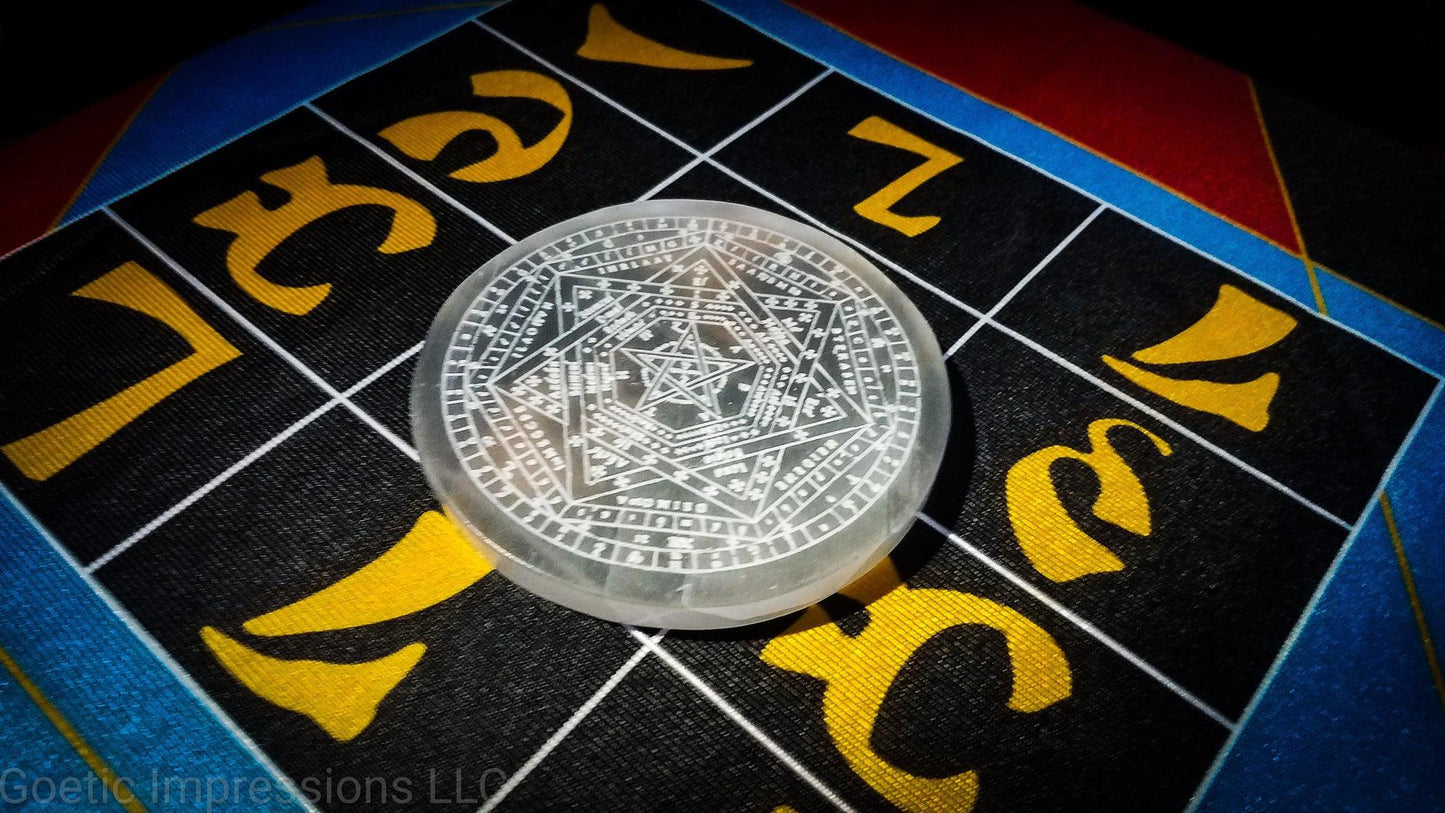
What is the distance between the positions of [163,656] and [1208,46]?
2.77m

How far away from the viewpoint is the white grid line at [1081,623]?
1479 millimetres

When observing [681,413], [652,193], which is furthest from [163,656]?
[652,193]

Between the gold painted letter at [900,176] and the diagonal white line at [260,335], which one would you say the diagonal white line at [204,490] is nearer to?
the diagonal white line at [260,335]

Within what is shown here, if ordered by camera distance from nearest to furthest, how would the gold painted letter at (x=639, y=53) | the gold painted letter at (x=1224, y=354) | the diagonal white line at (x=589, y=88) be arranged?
the gold painted letter at (x=1224, y=354) < the diagonal white line at (x=589, y=88) < the gold painted letter at (x=639, y=53)

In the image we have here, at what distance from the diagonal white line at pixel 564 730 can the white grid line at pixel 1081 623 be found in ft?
→ 1.66

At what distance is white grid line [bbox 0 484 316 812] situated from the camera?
1346mm

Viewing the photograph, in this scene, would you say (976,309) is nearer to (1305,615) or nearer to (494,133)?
(1305,615)

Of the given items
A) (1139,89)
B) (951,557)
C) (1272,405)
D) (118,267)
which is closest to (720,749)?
(951,557)

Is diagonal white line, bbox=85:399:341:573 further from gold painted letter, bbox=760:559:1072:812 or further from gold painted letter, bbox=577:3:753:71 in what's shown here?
gold painted letter, bbox=577:3:753:71

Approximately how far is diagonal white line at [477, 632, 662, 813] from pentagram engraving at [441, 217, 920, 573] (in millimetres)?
200

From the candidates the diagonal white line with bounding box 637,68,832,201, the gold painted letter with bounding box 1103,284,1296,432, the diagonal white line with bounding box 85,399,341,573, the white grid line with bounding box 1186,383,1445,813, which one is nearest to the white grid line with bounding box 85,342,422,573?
the diagonal white line with bounding box 85,399,341,573

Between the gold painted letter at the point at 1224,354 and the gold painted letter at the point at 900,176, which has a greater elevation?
the gold painted letter at the point at 900,176

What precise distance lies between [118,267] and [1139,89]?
7.75 feet

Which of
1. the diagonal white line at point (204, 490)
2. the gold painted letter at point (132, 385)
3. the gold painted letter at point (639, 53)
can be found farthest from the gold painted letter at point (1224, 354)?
the gold painted letter at point (132, 385)
